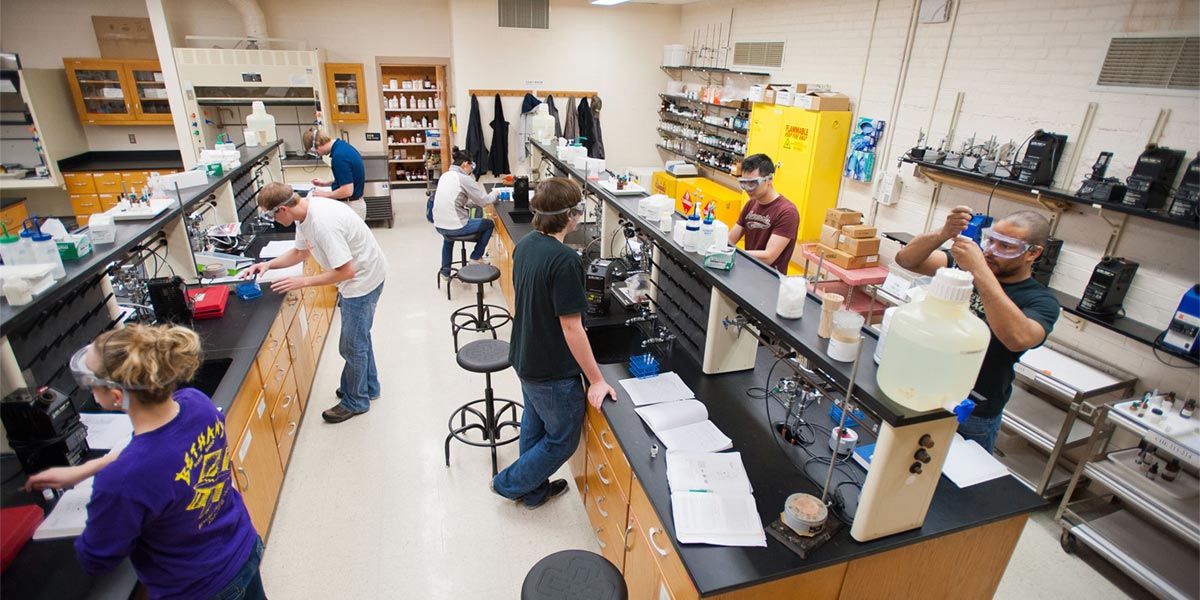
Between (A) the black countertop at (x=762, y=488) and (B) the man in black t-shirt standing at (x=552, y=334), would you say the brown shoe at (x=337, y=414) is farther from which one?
(A) the black countertop at (x=762, y=488)

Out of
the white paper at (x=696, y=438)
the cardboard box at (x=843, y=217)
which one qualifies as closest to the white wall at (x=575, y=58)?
the cardboard box at (x=843, y=217)

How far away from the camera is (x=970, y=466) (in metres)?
2.15

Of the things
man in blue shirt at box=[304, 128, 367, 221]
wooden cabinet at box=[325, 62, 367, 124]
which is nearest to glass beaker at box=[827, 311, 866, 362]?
man in blue shirt at box=[304, 128, 367, 221]

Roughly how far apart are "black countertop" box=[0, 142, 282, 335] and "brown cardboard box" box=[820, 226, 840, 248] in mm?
4978

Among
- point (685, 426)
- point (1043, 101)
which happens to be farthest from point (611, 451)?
point (1043, 101)

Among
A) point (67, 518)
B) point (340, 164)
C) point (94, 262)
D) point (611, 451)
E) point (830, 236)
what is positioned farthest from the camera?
point (340, 164)

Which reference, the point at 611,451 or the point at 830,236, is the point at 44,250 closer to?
the point at 611,451

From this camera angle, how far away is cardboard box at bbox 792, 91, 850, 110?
5.54 meters

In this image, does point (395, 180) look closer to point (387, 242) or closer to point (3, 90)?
point (387, 242)

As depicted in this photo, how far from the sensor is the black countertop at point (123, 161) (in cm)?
751

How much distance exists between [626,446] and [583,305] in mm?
610

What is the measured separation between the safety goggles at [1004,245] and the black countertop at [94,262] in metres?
3.49

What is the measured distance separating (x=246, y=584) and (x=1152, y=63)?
5159mm

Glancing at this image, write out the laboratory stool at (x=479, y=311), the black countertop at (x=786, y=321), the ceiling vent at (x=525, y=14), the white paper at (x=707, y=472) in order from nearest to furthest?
the black countertop at (x=786, y=321) → the white paper at (x=707, y=472) → the laboratory stool at (x=479, y=311) → the ceiling vent at (x=525, y=14)
